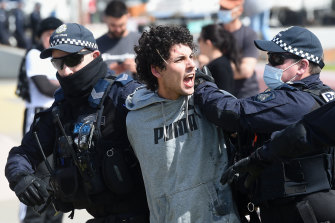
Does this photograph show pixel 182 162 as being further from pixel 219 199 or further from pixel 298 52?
pixel 298 52

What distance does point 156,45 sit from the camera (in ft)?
10.7

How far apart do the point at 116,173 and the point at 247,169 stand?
786 mm

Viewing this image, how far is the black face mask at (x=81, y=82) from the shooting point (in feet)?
12.2

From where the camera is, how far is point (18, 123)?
1188cm

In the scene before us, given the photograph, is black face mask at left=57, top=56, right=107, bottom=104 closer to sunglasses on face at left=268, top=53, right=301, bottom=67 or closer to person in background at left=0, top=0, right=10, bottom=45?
sunglasses on face at left=268, top=53, right=301, bottom=67

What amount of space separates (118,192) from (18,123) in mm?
8695

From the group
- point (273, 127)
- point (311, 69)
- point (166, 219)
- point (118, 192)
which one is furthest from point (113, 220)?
point (311, 69)

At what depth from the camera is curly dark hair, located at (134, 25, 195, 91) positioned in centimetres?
325

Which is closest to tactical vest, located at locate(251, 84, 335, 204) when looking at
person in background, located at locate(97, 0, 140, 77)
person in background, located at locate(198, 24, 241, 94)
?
person in background, located at locate(198, 24, 241, 94)

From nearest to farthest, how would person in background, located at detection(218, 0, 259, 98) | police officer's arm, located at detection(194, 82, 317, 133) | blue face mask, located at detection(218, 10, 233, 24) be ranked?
police officer's arm, located at detection(194, 82, 317, 133)
person in background, located at detection(218, 0, 259, 98)
blue face mask, located at detection(218, 10, 233, 24)

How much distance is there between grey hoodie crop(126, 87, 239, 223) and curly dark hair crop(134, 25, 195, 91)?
0.14 m

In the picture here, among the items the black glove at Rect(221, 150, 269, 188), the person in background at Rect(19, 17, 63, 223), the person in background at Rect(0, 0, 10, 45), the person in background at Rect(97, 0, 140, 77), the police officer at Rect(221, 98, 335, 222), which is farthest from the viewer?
the person in background at Rect(0, 0, 10, 45)

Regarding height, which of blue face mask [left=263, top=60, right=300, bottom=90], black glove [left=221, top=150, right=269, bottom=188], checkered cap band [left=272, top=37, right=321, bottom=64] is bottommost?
black glove [left=221, top=150, right=269, bottom=188]

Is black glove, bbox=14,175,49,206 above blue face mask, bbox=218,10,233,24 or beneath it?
above
